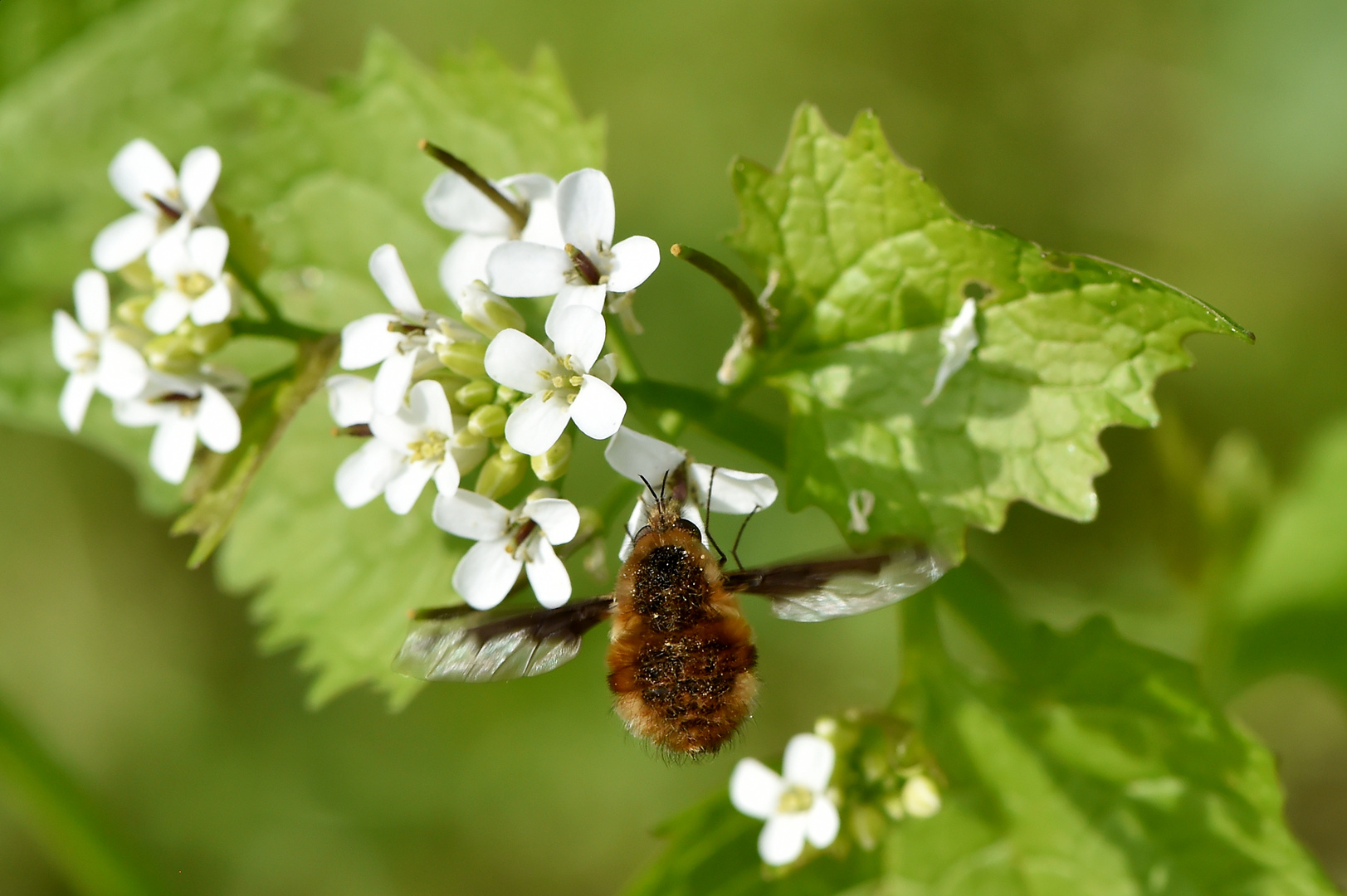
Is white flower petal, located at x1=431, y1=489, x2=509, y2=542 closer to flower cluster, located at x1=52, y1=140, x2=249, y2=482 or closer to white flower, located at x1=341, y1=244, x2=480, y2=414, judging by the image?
white flower, located at x1=341, y1=244, x2=480, y2=414

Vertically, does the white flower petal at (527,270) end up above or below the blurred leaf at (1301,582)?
above

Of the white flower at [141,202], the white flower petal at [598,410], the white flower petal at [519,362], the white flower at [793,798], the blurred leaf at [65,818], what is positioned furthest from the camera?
the blurred leaf at [65,818]

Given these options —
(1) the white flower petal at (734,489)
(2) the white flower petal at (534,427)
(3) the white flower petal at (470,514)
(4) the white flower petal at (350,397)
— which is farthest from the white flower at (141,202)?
(1) the white flower petal at (734,489)

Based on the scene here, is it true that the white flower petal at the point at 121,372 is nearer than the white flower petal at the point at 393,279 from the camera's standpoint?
No

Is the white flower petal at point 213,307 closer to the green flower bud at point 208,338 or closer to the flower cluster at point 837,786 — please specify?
the green flower bud at point 208,338

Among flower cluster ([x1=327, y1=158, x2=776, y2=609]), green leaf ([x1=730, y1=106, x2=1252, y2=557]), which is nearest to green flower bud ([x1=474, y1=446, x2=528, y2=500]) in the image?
flower cluster ([x1=327, y1=158, x2=776, y2=609])

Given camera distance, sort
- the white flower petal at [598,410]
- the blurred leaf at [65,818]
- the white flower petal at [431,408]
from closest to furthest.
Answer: the white flower petal at [598,410], the white flower petal at [431,408], the blurred leaf at [65,818]

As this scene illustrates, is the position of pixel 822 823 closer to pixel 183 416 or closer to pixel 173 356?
pixel 183 416
